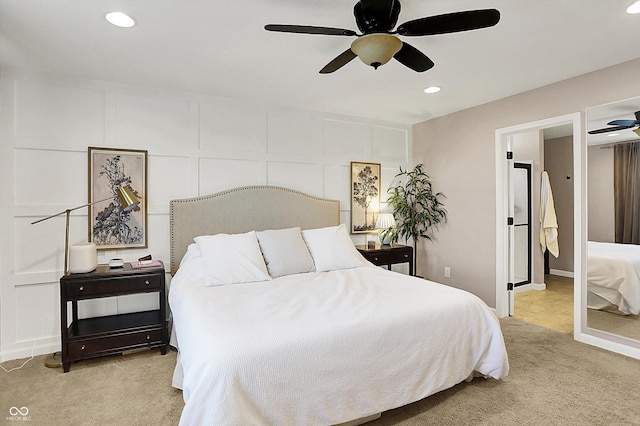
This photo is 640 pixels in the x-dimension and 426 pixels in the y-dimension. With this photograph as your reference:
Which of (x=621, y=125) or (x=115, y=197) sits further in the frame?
(x=115, y=197)

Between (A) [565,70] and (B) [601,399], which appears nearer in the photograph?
(B) [601,399]

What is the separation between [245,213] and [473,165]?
281 centimetres

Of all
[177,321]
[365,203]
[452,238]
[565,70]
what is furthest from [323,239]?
[565,70]

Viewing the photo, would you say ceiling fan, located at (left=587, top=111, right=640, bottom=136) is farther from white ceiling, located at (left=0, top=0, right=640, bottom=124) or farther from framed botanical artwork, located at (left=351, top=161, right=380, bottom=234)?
framed botanical artwork, located at (left=351, top=161, right=380, bottom=234)

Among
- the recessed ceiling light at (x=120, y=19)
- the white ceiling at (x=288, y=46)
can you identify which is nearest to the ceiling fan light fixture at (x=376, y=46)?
the white ceiling at (x=288, y=46)

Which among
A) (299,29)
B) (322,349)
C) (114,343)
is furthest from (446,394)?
(114,343)

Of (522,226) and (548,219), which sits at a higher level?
(548,219)

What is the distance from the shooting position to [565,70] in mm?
3133

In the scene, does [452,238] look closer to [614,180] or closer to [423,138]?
[423,138]

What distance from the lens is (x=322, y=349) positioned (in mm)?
1809

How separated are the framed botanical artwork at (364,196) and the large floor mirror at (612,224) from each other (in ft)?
7.68

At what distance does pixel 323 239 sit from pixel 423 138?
2.42 meters

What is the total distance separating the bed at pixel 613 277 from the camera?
3188mm

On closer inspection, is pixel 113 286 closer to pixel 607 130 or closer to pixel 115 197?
pixel 115 197
